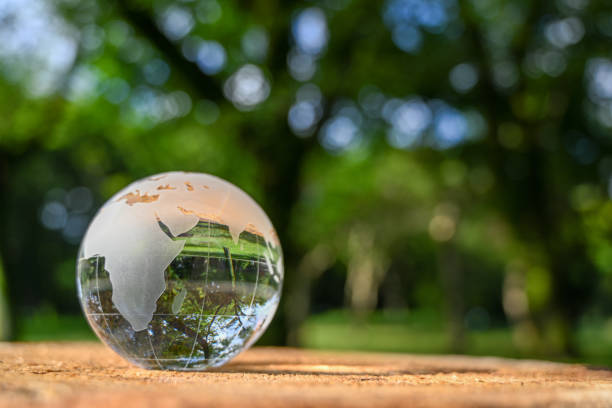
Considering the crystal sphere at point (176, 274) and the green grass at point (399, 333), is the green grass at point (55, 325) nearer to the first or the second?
the green grass at point (399, 333)

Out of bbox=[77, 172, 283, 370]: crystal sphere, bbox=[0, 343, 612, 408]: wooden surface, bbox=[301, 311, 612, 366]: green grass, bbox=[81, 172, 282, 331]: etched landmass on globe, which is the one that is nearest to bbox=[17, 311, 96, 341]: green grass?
bbox=[301, 311, 612, 366]: green grass

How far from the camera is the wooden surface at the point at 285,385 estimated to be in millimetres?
3418

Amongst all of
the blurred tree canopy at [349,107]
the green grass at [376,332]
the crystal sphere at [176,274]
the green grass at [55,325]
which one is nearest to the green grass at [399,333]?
the green grass at [376,332]

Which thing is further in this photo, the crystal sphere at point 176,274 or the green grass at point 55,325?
the green grass at point 55,325

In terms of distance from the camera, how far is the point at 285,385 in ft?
14.7

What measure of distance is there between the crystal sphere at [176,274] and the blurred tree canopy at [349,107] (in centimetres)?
773

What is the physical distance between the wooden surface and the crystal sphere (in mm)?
282

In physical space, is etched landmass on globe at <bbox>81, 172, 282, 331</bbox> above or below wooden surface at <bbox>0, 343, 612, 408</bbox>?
above

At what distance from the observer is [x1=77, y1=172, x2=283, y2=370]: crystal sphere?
523 centimetres

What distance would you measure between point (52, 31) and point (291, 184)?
720cm

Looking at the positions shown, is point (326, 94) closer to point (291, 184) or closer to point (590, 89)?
point (291, 184)

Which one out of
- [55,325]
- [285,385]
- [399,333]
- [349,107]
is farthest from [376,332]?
[285,385]

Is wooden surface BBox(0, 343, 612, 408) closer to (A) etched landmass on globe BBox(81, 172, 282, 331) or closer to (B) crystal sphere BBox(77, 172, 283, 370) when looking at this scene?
(B) crystal sphere BBox(77, 172, 283, 370)

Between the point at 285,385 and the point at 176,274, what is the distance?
4.51 ft
